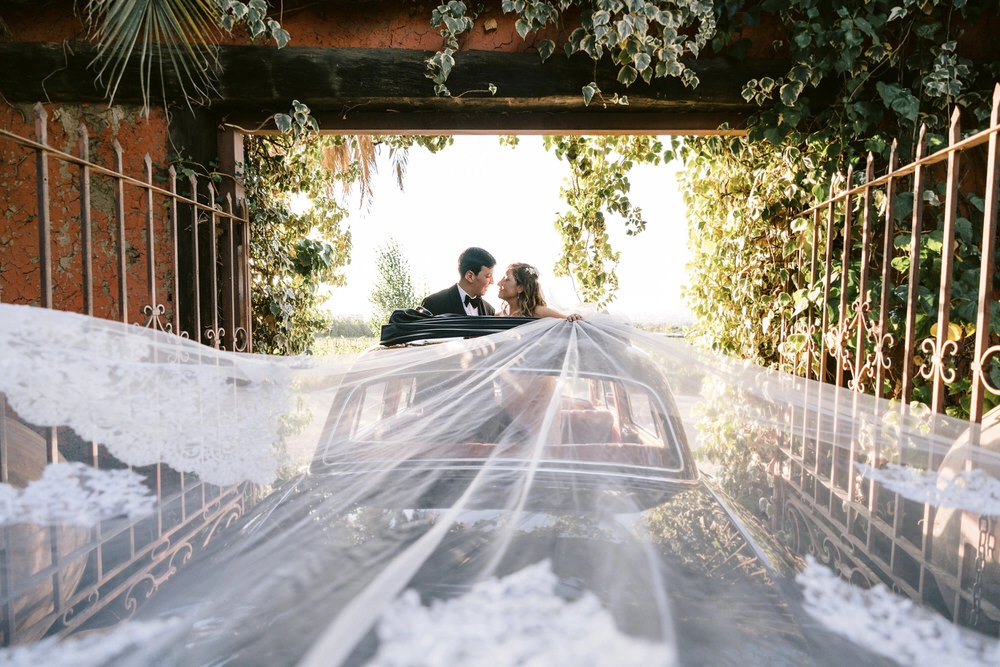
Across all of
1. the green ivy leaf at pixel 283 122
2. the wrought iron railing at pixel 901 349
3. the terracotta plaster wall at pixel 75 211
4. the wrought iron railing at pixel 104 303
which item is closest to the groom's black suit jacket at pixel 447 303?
the wrought iron railing at pixel 104 303

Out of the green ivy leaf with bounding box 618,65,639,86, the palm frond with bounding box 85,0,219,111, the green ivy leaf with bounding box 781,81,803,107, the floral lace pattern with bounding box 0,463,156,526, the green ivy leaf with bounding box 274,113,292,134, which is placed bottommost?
the floral lace pattern with bounding box 0,463,156,526

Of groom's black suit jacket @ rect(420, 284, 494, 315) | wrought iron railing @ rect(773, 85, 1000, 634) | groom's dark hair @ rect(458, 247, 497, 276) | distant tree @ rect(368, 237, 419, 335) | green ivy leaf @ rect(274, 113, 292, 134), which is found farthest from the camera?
distant tree @ rect(368, 237, 419, 335)

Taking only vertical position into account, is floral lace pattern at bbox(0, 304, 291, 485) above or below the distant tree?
below

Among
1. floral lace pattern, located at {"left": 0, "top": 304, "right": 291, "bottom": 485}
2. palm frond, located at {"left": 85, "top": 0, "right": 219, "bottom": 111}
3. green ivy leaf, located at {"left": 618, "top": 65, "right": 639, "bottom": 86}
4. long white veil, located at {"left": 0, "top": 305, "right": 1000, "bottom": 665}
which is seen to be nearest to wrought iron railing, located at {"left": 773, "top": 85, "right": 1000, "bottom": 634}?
long white veil, located at {"left": 0, "top": 305, "right": 1000, "bottom": 665}

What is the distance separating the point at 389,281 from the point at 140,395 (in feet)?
52.5

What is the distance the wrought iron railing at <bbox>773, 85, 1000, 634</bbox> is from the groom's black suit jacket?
231 centimetres

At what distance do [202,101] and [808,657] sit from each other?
13.3 ft

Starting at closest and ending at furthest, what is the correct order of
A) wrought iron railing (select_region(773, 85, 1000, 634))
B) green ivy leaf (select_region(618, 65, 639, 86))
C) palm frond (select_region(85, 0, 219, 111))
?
wrought iron railing (select_region(773, 85, 1000, 634)) < palm frond (select_region(85, 0, 219, 111)) < green ivy leaf (select_region(618, 65, 639, 86))

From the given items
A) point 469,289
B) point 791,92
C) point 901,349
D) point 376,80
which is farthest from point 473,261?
point 901,349

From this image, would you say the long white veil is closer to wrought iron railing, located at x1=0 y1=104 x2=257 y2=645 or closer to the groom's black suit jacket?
wrought iron railing, located at x1=0 y1=104 x2=257 y2=645

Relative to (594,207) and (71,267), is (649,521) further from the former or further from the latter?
(594,207)

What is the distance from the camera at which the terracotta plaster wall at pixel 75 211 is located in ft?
11.8

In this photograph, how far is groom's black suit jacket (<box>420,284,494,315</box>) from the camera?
479 cm

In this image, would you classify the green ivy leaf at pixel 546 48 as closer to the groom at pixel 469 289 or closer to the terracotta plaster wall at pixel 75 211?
the groom at pixel 469 289
